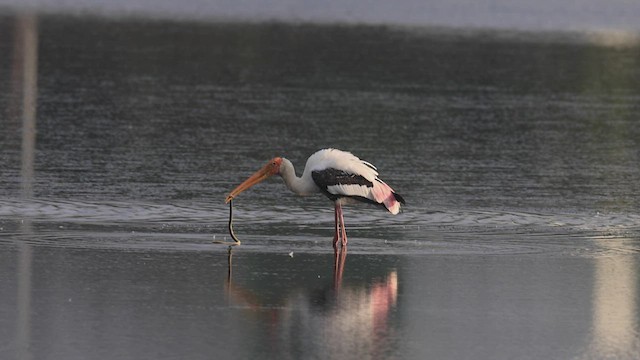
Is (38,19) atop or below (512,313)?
atop

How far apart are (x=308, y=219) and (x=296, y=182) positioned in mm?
1181

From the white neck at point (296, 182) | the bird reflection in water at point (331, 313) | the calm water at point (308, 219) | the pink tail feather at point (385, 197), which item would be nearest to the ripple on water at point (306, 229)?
the calm water at point (308, 219)

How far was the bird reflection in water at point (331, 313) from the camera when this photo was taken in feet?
31.4

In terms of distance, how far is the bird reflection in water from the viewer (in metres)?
9.59

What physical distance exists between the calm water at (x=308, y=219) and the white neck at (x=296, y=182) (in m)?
0.42

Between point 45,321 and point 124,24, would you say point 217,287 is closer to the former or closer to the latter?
point 45,321

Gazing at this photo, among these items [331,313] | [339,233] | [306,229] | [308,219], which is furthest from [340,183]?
[331,313]

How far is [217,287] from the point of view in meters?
11.4

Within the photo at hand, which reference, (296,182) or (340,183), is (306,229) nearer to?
(296,182)

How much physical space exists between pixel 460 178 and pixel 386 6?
168 ft

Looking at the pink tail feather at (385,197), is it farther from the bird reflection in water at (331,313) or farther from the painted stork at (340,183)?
the bird reflection in water at (331,313)

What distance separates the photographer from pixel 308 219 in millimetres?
14961

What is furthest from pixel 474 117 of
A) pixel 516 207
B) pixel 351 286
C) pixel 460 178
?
Answer: pixel 351 286

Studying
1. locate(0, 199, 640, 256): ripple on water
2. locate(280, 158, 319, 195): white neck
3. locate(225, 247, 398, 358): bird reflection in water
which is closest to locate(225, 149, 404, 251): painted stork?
locate(280, 158, 319, 195): white neck
